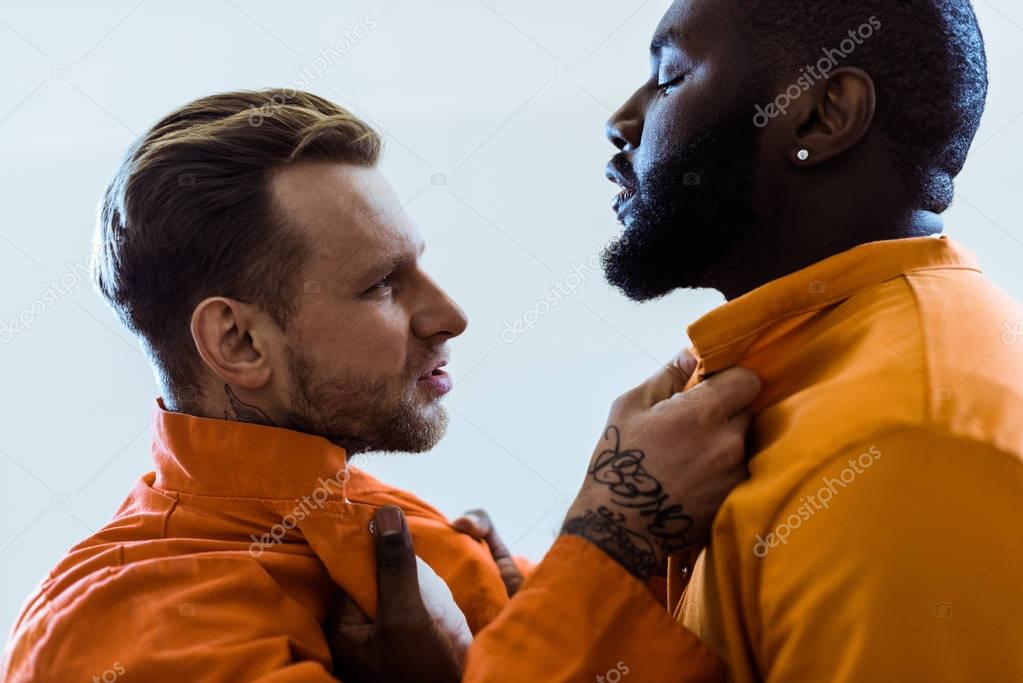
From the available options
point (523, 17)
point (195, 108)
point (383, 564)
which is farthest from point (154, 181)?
point (523, 17)

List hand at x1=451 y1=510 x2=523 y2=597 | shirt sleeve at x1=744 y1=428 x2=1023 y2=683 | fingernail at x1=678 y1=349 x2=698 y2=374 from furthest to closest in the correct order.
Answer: hand at x1=451 y1=510 x2=523 y2=597, fingernail at x1=678 y1=349 x2=698 y2=374, shirt sleeve at x1=744 y1=428 x2=1023 y2=683

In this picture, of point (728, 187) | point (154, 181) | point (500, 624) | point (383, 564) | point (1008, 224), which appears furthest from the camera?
point (1008, 224)

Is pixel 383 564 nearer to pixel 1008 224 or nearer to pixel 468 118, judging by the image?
pixel 468 118

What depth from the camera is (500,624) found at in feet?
3.36

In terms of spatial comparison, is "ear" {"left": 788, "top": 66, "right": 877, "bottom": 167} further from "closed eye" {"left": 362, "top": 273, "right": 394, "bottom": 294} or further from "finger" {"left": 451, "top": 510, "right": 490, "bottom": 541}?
"finger" {"left": 451, "top": 510, "right": 490, "bottom": 541}

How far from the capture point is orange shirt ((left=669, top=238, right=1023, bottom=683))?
0.86m

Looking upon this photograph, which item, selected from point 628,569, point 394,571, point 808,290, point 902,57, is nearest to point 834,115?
point 902,57

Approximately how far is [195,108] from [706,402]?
93 cm

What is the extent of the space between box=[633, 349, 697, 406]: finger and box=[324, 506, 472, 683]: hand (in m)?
0.40

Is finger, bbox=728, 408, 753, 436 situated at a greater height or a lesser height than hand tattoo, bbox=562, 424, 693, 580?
greater

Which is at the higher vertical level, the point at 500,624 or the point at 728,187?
the point at 728,187

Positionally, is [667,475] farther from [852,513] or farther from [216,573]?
[216,573]

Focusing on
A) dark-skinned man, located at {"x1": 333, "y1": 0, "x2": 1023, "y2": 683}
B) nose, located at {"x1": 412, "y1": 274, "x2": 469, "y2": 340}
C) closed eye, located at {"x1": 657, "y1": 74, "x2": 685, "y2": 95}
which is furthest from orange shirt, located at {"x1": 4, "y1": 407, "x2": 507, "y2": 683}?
closed eye, located at {"x1": 657, "y1": 74, "x2": 685, "y2": 95}

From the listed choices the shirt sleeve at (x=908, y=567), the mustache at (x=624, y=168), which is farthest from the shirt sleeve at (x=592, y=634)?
the mustache at (x=624, y=168)
